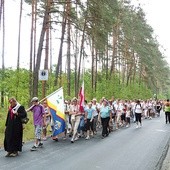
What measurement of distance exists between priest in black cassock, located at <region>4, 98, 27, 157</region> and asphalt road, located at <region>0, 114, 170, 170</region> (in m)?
0.29

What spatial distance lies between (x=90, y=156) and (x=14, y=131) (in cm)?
249

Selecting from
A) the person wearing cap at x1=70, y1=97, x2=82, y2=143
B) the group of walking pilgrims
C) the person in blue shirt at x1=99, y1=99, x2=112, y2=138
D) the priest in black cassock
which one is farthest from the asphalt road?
the person in blue shirt at x1=99, y1=99, x2=112, y2=138

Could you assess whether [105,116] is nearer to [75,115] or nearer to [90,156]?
[75,115]

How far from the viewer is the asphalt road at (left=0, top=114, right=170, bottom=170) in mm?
11000

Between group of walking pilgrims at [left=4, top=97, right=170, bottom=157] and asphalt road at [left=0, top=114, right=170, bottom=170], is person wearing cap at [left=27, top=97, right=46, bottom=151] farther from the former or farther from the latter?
asphalt road at [left=0, top=114, right=170, bottom=170]

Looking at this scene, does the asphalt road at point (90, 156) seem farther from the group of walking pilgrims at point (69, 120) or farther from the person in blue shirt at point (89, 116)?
the person in blue shirt at point (89, 116)

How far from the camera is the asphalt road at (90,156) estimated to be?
1100 centimetres

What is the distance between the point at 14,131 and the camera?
42.1 ft

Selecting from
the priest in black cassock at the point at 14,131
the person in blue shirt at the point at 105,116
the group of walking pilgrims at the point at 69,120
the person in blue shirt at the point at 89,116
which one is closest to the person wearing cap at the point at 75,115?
the group of walking pilgrims at the point at 69,120

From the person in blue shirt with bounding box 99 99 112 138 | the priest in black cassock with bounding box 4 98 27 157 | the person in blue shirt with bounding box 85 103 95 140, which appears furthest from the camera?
the person in blue shirt with bounding box 99 99 112 138

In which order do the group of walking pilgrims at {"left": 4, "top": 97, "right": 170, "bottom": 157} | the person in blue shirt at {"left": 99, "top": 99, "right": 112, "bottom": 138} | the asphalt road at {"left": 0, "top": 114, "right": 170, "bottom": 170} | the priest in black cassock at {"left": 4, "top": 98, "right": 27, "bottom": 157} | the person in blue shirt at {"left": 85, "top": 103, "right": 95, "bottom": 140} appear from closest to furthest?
the asphalt road at {"left": 0, "top": 114, "right": 170, "bottom": 170} < the priest in black cassock at {"left": 4, "top": 98, "right": 27, "bottom": 157} < the group of walking pilgrims at {"left": 4, "top": 97, "right": 170, "bottom": 157} < the person in blue shirt at {"left": 85, "top": 103, "right": 95, "bottom": 140} < the person in blue shirt at {"left": 99, "top": 99, "right": 112, "bottom": 138}

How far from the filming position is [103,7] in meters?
25.6

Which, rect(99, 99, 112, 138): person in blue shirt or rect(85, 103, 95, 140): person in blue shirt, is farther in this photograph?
rect(99, 99, 112, 138): person in blue shirt

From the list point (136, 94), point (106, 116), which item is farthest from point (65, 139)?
point (136, 94)
